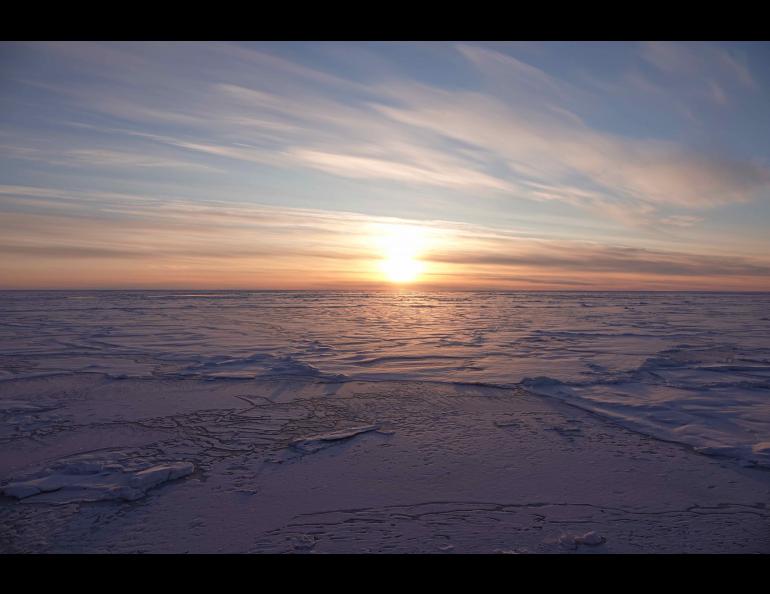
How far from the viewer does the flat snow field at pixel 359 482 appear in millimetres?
2859

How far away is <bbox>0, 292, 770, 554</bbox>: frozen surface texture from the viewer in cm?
293

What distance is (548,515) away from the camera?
3.14m

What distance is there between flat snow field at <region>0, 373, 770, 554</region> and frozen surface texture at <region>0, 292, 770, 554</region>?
2cm

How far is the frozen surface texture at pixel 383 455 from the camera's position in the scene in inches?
115

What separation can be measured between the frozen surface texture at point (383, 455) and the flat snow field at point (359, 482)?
0.06 feet

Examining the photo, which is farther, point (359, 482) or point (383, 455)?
point (383, 455)

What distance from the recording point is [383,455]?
167 inches

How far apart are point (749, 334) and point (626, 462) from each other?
14.4 meters

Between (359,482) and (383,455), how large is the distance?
59 cm

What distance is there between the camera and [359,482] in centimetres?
370

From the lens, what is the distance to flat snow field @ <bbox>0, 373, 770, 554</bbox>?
2.86 metres
